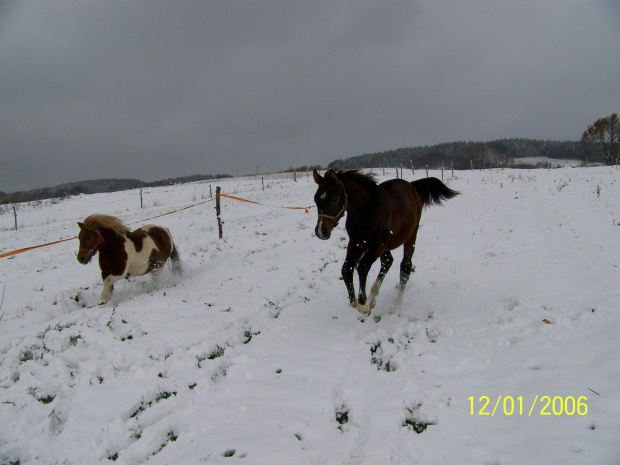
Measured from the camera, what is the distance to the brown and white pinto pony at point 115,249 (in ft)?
19.4

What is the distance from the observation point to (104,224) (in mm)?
6082

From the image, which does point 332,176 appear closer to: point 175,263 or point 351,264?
point 351,264

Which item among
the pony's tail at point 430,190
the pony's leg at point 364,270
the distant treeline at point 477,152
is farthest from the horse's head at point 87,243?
the distant treeline at point 477,152

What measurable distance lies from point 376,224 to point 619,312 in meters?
2.90

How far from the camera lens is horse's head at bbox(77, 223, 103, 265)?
5.75 m

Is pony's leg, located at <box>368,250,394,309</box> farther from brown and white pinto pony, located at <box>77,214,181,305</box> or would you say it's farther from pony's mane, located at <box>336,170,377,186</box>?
brown and white pinto pony, located at <box>77,214,181,305</box>

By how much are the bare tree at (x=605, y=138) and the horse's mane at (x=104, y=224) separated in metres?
57.2

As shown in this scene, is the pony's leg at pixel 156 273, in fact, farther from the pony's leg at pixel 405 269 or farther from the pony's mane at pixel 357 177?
the pony's leg at pixel 405 269

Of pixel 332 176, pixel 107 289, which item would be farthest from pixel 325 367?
pixel 107 289

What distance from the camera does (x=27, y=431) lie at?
107 inches

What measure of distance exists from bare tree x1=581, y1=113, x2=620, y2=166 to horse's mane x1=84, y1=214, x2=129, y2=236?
57.2 meters

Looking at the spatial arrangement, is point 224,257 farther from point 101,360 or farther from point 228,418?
point 228,418

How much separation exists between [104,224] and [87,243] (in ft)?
1.46

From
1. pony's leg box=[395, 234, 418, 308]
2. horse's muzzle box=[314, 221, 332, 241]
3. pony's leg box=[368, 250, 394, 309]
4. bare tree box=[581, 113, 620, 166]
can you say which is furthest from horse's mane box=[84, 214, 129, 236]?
bare tree box=[581, 113, 620, 166]
